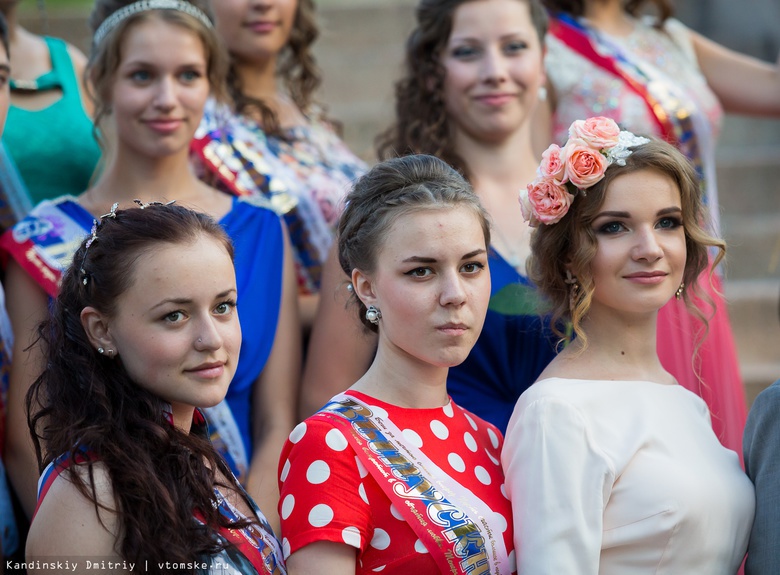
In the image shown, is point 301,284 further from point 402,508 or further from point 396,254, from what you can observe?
point 402,508

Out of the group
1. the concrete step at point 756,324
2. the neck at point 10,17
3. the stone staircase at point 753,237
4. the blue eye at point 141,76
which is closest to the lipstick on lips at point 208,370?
the blue eye at point 141,76

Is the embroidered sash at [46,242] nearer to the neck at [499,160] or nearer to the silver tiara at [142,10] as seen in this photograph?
the silver tiara at [142,10]

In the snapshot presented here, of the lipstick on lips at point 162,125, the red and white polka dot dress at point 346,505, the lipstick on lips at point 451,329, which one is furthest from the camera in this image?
the lipstick on lips at point 162,125

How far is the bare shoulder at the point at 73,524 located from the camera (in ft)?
6.47

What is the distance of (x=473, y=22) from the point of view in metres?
3.49

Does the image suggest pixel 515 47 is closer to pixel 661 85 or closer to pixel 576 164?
pixel 661 85

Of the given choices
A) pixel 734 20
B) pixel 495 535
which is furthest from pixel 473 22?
pixel 734 20

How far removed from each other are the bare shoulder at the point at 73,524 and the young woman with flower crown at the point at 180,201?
1019 mm

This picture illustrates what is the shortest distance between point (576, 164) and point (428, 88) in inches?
42.8

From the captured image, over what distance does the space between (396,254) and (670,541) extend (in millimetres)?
842

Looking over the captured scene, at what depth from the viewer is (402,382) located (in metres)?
2.46

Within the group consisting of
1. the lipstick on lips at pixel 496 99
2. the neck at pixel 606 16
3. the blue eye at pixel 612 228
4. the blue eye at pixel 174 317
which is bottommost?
the blue eye at pixel 174 317

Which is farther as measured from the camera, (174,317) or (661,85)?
(661,85)

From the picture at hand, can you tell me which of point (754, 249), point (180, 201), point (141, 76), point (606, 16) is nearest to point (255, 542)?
point (180, 201)
